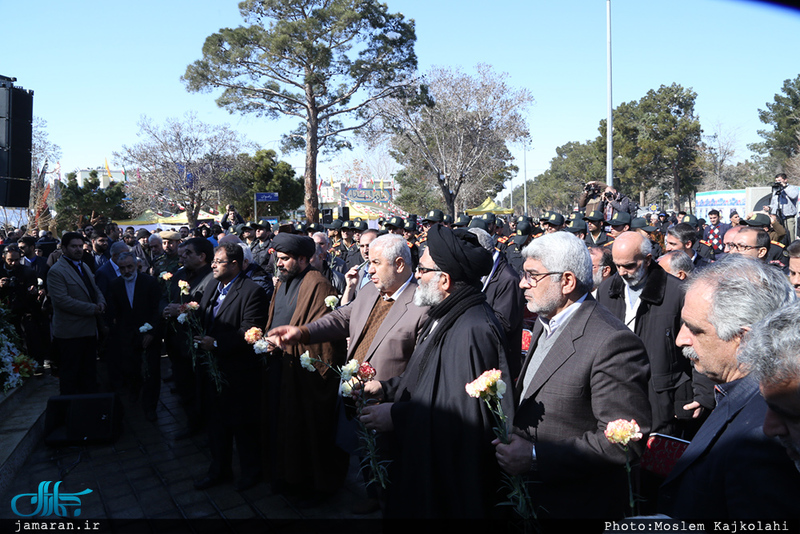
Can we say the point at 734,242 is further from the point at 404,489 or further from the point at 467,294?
the point at 404,489

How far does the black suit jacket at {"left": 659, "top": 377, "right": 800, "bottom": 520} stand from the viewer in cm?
146

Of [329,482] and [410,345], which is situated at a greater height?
[410,345]

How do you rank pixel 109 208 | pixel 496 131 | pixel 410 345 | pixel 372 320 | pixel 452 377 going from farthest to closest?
pixel 496 131, pixel 109 208, pixel 372 320, pixel 410 345, pixel 452 377

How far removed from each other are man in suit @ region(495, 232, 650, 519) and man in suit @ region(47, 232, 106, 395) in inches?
231

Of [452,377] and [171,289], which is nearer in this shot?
[452,377]

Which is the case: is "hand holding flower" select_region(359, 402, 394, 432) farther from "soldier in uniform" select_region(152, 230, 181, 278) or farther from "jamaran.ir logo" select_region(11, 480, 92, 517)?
"soldier in uniform" select_region(152, 230, 181, 278)

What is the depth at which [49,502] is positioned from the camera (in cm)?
462

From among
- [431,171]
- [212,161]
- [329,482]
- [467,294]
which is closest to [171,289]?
[329,482]

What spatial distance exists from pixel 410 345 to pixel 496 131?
1437 inches

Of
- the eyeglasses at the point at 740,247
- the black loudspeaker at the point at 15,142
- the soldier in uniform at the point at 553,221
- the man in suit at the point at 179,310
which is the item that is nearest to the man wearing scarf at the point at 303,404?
the man in suit at the point at 179,310

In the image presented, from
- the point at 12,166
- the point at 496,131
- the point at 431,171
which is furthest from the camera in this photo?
the point at 431,171

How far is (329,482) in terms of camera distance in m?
4.53

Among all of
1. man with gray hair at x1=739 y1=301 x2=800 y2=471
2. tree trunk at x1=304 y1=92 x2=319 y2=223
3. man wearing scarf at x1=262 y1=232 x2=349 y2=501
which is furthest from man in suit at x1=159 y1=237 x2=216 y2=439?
tree trunk at x1=304 y1=92 x2=319 y2=223

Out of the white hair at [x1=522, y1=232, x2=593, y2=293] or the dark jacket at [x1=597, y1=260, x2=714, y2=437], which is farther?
the dark jacket at [x1=597, y1=260, x2=714, y2=437]
